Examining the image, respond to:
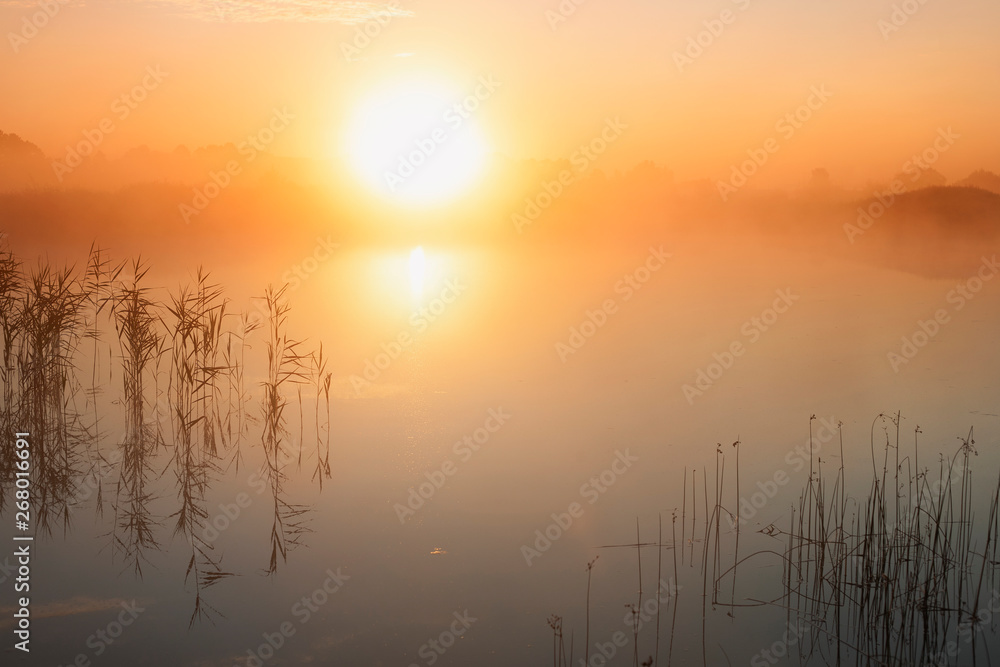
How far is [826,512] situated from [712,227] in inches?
1894

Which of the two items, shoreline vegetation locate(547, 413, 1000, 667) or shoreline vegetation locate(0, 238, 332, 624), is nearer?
shoreline vegetation locate(547, 413, 1000, 667)

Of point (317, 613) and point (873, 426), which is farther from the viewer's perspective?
point (873, 426)

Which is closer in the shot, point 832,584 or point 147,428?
point 832,584

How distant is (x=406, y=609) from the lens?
15.6ft

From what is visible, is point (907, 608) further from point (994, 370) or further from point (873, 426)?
point (994, 370)

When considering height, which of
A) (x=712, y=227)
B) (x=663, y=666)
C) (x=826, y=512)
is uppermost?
(x=712, y=227)

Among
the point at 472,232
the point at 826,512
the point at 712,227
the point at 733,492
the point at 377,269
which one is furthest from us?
the point at 472,232

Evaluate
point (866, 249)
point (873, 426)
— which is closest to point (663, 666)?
point (873, 426)

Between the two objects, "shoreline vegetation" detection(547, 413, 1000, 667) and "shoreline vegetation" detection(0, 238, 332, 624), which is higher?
"shoreline vegetation" detection(0, 238, 332, 624)

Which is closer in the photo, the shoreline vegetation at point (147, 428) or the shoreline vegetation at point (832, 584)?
the shoreline vegetation at point (832, 584)

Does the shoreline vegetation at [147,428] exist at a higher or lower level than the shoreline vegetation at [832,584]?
higher

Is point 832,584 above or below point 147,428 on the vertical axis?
below

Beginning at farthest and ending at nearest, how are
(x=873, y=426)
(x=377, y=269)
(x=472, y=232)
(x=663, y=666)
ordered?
1. (x=472, y=232)
2. (x=377, y=269)
3. (x=873, y=426)
4. (x=663, y=666)

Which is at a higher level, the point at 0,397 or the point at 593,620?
the point at 0,397
